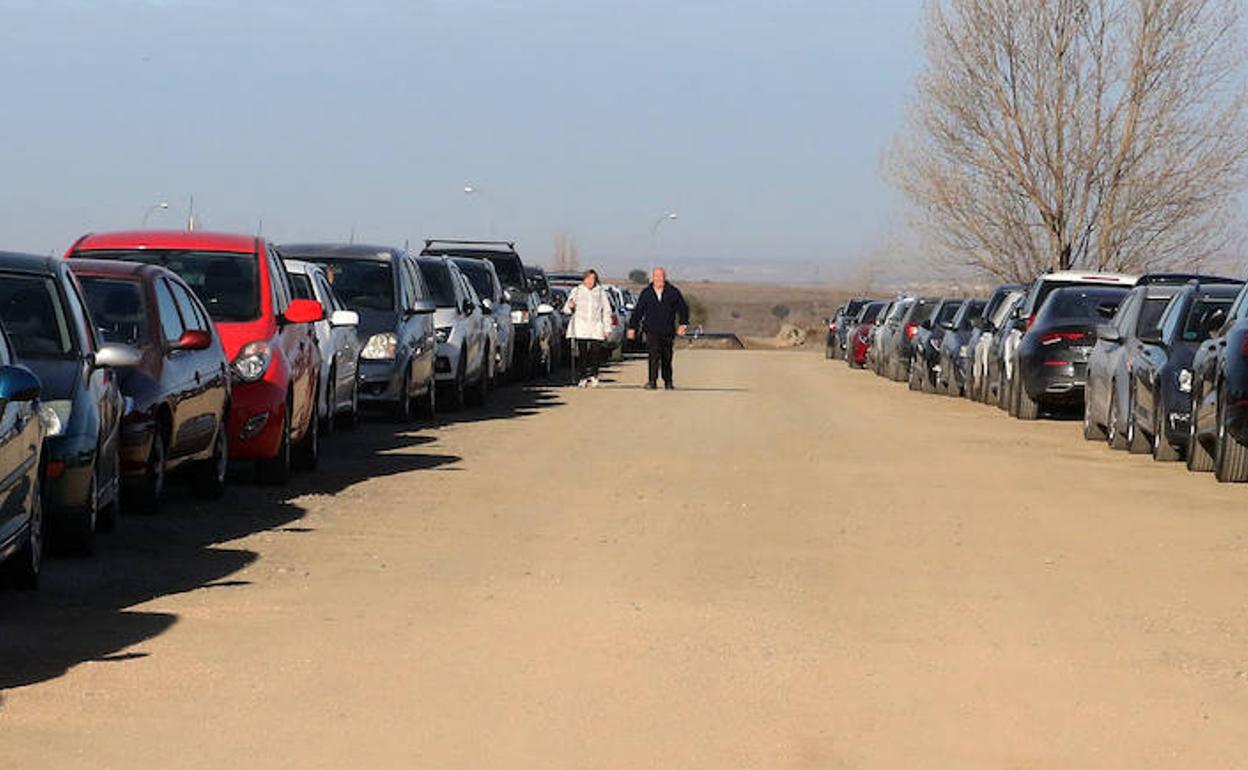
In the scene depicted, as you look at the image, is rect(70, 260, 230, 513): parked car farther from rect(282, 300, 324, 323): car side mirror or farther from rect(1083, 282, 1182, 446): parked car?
rect(1083, 282, 1182, 446): parked car

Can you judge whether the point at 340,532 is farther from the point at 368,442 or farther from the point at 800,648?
the point at 368,442

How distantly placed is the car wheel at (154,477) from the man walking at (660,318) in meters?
21.3

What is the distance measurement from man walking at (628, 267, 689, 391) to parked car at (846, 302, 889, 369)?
55.0 ft

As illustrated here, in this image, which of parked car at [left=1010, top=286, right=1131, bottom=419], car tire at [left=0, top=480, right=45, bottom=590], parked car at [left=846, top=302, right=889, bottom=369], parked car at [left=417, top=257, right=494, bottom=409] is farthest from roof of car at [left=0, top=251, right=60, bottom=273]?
parked car at [left=846, top=302, right=889, bottom=369]

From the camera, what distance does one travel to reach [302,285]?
2288cm

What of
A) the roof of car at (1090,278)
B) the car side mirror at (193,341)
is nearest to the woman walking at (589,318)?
the roof of car at (1090,278)

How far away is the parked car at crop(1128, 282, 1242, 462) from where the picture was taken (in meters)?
21.1

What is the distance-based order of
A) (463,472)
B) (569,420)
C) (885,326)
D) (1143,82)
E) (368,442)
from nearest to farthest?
(463,472), (368,442), (569,420), (885,326), (1143,82)

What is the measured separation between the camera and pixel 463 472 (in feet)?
63.8

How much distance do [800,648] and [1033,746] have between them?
7.32ft

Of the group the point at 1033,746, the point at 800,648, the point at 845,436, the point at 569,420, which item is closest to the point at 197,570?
the point at 800,648

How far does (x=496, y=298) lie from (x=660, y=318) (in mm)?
2227

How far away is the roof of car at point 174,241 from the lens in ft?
62.4

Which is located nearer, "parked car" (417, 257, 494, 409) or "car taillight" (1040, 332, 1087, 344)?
"car taillight" (1040, 332, 1087, 344)
